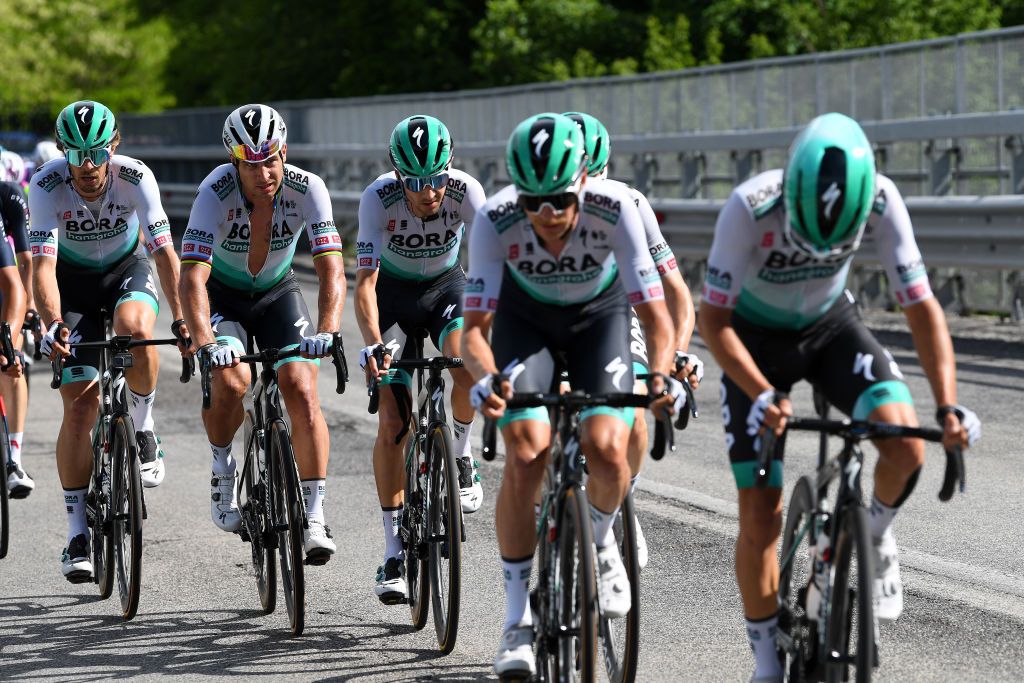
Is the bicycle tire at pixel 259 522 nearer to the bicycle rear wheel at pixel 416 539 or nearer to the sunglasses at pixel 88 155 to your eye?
the bicycle rear wheel at pixel 416 539

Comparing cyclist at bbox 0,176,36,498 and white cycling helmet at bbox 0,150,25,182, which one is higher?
white cycling helmet at bbox 0,150,25,182

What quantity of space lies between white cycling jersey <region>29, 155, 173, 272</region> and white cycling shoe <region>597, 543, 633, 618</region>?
3.43 m

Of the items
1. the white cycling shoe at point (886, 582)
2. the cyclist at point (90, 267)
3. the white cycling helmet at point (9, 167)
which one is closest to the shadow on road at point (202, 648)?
the cyclist at point (90, 267)

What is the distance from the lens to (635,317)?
723 cm

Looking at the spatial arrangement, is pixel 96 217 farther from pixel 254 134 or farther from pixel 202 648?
pixel 202 648

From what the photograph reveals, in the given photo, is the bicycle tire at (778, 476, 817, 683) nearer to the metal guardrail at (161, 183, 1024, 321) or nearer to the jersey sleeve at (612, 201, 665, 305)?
the jersey sleeve at (612, 201, 665, 305)

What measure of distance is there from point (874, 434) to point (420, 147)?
2771 millimetres

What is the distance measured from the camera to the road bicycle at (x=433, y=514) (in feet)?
21.2

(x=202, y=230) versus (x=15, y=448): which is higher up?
(x=202, y=230)

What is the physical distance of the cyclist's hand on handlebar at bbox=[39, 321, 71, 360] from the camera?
7543 mm

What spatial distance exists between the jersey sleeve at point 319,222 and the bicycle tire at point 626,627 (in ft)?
6.46

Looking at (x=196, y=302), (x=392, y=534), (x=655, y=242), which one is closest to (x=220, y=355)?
(x=196, y=302)

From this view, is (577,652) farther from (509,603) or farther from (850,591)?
(850,591)

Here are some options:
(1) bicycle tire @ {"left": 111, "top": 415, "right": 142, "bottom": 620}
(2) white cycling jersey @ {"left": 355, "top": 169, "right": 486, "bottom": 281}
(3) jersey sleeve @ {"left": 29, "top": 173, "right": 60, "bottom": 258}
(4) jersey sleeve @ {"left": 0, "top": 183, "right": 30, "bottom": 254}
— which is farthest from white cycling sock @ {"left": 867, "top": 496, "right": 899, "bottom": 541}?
(4) jersey sleeve @ {"left": 0, "top": 183, "right": 30, "bottom": 254}
